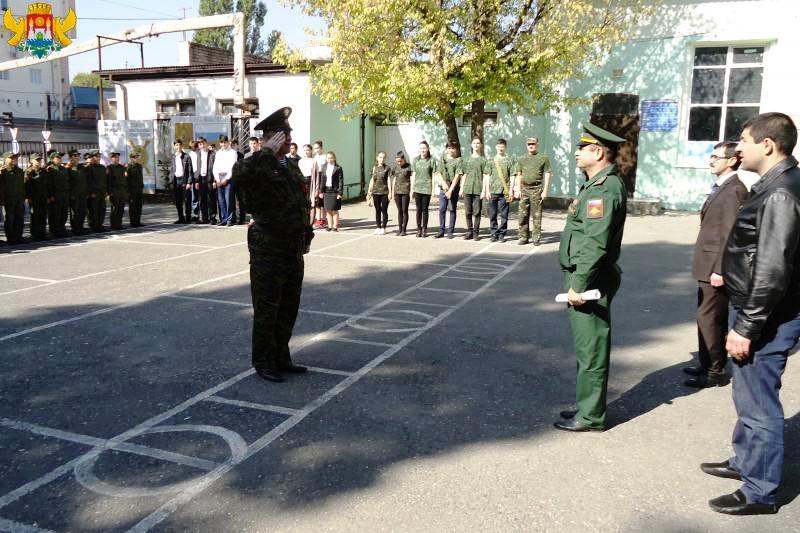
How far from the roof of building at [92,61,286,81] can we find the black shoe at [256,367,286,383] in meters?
17.4

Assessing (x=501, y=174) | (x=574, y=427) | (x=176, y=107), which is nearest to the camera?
(x=574, y=427)

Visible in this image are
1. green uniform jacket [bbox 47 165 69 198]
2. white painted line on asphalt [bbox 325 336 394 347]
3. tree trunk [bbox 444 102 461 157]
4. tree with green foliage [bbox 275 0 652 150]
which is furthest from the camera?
tree trunk [bbox 444 102 461 157]

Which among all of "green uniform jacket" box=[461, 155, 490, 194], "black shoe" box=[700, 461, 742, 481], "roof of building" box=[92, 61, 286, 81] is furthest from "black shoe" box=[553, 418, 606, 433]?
"roof of building" box=[92, 61, 286, 81]

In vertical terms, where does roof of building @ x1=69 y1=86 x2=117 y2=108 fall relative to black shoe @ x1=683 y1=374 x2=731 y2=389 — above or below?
above

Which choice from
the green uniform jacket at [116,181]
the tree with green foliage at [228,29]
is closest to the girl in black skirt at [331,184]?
the green uniform jacket at [116,181]

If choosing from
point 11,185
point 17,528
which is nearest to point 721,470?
point 17,528

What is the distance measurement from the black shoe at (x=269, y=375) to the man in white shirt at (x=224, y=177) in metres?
11.0

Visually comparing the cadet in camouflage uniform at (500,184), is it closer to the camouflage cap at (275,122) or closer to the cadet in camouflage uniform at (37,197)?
the camouflage cap at (275,122)

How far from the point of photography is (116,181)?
15578mm

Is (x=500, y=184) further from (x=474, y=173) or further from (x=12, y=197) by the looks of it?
(x=12, y=197)

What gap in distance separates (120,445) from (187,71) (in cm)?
2101

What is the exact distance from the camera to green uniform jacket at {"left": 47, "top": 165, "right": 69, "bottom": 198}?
14009 mm

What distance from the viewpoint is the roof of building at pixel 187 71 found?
21750 millimetres
